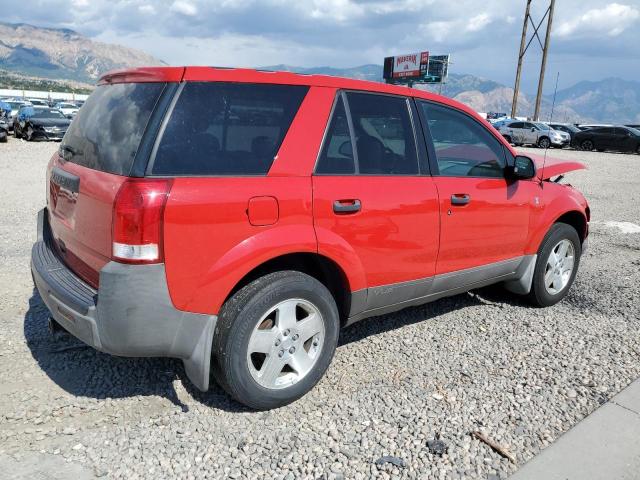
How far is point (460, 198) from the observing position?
371cm

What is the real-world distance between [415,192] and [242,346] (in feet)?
4.88

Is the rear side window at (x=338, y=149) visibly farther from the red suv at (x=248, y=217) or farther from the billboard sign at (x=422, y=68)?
the billboard sign at (x=422, y=68)

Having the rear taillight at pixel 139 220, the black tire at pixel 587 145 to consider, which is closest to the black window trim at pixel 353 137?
the rear taillight at pixel 139 220

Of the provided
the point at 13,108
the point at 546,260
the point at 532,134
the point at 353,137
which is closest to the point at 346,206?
the point at 353,137

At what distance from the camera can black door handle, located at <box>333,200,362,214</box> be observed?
3.03 meters

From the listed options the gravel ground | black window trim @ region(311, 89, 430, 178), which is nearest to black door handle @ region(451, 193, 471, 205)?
black window trim @ region(311, 89, 430, 178)

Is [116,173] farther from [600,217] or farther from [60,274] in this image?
[600,217]

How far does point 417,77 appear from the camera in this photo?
6356 centimetres

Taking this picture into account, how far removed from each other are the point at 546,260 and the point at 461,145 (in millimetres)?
1418

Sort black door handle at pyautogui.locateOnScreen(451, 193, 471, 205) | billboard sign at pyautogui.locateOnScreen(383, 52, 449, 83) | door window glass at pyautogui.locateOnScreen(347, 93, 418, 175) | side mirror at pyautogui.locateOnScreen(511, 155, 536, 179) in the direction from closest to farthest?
door window glass at pyautogui.locateOnScreen(347, 93, 418, 175) → black door handle at pyautogui.locateOnScreen(451, 193, 471, 205) → side mirror at pyautogui.locateOnScreen(511, 155, 536, 179) → billboard sign at pyautogui.locateOnScreen(383, 52, 449, 83)

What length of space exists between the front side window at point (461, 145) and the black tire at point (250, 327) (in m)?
1.38

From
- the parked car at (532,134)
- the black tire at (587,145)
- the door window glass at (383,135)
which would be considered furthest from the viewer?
the parked car at (532,134)

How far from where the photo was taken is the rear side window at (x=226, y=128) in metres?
2.59

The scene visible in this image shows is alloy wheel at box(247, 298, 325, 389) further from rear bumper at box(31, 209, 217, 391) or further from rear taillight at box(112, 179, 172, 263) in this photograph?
rear taillight at box(112, 179, 172, 263)
